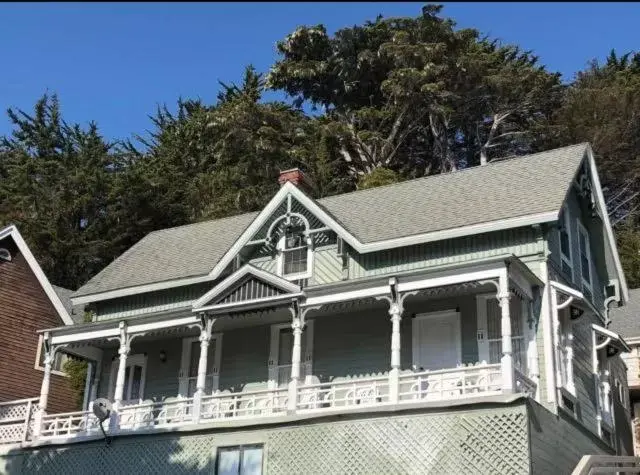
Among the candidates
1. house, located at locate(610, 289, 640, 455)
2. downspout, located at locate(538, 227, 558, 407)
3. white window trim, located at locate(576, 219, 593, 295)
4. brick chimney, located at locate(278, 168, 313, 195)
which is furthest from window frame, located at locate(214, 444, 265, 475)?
house, located at locate(610, 289, 640, 455)

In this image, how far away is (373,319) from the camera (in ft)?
68.4

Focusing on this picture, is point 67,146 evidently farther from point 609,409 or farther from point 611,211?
point 609,409

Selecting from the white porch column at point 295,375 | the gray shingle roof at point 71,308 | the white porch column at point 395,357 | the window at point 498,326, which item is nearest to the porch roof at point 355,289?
the white porch column at point 395,357

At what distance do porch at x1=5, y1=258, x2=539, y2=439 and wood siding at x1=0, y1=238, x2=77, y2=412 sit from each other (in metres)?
4.46

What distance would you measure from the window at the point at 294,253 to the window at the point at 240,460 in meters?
5.11

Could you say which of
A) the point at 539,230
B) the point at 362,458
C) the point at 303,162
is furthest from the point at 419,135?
the point at 362,458

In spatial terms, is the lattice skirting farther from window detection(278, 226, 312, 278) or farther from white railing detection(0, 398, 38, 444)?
window detection(278, 226, 312, 278)

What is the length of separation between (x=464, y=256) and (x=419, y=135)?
1173 inches

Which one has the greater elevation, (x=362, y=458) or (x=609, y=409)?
(x=609, y=409)

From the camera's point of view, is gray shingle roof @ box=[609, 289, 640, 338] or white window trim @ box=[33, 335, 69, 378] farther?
gray shingle roof @ box=[609, 289, 640, 338]

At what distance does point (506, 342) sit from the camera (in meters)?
16.9

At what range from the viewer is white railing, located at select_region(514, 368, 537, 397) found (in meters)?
16.9

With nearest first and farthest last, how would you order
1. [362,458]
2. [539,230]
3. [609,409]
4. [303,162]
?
[362,458]
[539,230]
[609,409]
[303,162]

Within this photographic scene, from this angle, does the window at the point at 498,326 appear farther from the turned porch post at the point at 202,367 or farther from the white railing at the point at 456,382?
the turned porch post at the point at 202,367
